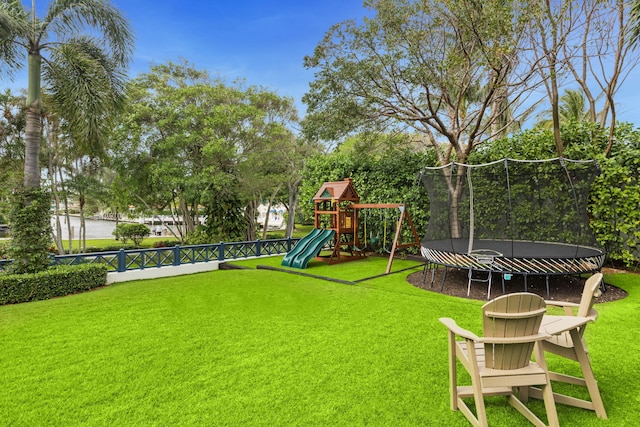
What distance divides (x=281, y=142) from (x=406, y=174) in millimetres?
7067

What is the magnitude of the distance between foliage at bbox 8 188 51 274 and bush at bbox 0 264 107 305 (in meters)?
0.32

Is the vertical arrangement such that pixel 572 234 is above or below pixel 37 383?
above

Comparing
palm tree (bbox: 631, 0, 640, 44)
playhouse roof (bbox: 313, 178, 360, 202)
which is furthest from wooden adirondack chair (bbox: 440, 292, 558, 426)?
palm tree (bbox: 631, 0, 640, 44)

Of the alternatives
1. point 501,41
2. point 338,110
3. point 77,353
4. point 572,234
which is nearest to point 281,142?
point 338,110

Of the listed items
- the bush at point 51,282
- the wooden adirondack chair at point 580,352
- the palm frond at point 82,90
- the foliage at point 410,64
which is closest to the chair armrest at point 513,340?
the wooden adirondack chair at point 580,352

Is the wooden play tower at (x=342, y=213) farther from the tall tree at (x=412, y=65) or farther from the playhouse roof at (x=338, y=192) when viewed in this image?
the tall tree at (x=412, y=65)

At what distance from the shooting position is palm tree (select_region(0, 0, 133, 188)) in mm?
7391

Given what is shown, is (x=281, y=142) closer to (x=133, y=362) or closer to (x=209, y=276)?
(x=209, y=276)

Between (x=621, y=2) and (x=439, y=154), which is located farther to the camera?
(x=439, y=154)

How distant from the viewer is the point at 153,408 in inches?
108

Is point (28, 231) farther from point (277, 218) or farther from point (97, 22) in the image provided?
point (277, 218)

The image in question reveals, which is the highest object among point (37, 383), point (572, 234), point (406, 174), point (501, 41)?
point (501, 41)

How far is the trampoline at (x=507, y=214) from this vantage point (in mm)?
6738

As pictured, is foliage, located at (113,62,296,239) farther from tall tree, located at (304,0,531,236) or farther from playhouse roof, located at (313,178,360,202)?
tall tree, located at (304,0,531,236)
